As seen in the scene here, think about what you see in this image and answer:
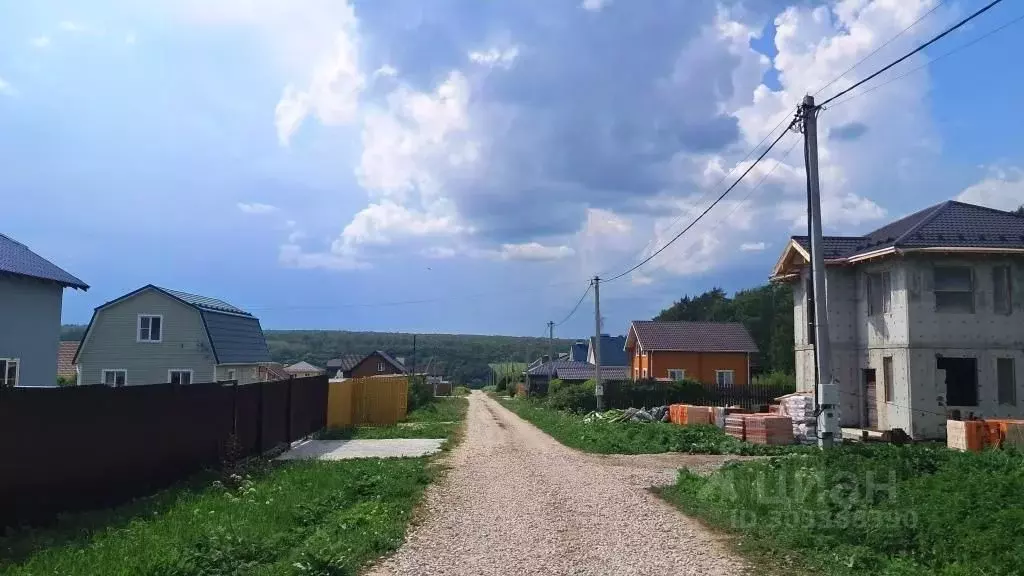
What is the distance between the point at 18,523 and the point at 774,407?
65.5ft

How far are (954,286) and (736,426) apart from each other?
23.6ft

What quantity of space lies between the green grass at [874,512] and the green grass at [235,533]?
396 cm

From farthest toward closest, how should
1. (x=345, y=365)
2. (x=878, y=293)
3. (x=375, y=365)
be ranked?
(x=345, y=365), (x=375, y=365), (x=878, y=293)

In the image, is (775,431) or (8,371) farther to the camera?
(8,371)

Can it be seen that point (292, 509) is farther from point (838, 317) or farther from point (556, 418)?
point (556, 418)

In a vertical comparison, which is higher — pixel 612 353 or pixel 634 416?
pixel 612 353

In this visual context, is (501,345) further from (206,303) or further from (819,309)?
(819,309)

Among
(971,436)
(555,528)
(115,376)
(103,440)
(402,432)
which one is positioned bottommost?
(402,432)

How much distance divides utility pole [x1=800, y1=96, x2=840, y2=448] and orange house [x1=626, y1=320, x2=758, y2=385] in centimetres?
3427

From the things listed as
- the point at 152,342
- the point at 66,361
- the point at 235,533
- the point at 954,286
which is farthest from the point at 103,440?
the point at 66,361

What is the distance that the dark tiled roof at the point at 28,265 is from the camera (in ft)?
67.6

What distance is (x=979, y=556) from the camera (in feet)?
23.1

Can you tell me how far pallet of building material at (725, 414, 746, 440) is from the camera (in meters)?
20.3

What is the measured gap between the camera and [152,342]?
103 feet
